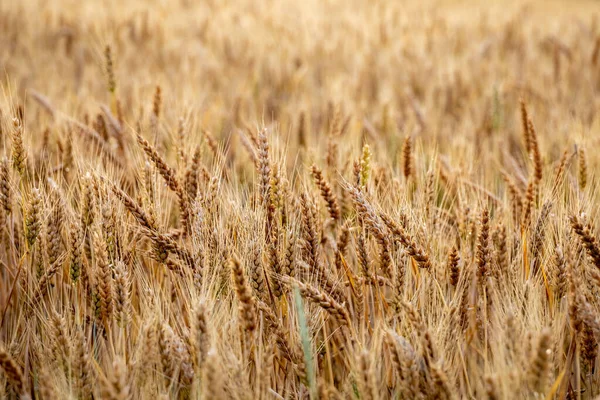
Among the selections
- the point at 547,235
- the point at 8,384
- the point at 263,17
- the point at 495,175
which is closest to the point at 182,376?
the point at 8,384

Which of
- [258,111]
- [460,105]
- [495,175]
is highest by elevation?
[460,105]

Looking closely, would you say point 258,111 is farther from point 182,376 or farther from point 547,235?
point 182,376

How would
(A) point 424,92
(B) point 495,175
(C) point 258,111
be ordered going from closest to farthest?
1. (B) point 495,175
2. (C) point 258,111
3. (A) point 424,92

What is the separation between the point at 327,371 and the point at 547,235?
711 millimetres

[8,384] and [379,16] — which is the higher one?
[379,16]

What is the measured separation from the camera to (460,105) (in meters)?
3.73

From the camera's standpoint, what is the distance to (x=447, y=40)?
5.71 m

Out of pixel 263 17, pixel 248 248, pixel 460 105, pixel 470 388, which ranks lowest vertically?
pixel 470 388

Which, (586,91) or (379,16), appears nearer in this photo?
(586,91)

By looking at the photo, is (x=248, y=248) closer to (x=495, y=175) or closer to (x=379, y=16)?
(x=495, y=175)

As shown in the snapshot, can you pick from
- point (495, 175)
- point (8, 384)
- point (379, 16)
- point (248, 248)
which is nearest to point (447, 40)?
point (379, 16)

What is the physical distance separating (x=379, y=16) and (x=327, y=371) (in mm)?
6509

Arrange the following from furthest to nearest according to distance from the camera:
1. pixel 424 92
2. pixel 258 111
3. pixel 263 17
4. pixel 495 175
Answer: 1. pixel 263 17
2. pixel 424 92
3. pixel 258 111
4. pixel 495 175

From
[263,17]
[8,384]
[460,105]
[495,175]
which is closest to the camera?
[8,384]
